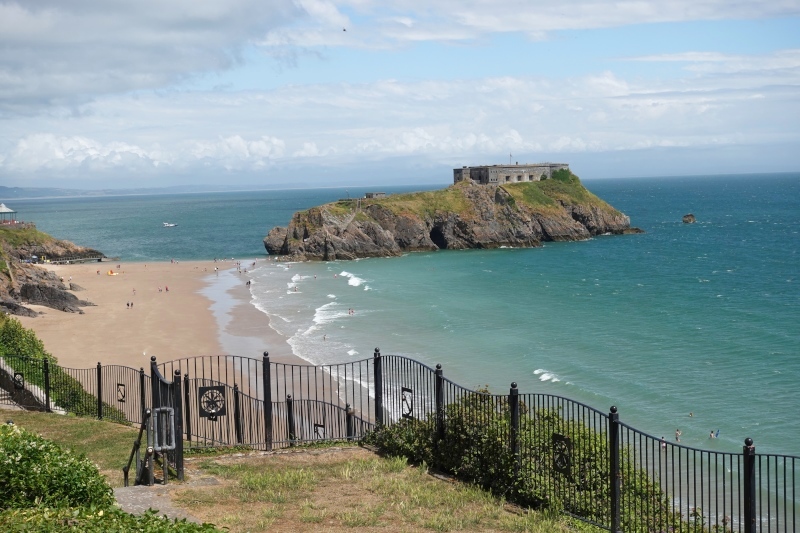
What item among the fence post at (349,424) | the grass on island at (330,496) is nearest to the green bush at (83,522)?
the grass on island at (330,496)

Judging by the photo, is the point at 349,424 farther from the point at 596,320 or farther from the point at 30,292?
the point at 30,292

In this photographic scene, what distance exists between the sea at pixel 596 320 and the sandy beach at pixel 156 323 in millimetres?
1814

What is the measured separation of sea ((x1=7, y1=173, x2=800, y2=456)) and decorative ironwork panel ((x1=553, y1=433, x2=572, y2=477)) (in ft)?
53.0

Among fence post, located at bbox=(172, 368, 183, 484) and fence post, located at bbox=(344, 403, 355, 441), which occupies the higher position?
fence post, located at bbox=(172, 368, 183, 484)

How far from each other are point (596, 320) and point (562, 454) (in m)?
38.4

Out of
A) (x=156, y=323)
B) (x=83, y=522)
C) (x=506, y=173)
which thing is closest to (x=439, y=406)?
(x=83, y=522)

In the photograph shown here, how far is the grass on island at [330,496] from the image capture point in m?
9.93

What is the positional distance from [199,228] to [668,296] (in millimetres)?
112746

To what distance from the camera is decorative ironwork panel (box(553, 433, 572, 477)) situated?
1066 cm

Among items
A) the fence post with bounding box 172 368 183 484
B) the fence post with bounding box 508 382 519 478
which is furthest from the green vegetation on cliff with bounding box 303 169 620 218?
the fence post with bounding box 508 382 519 478

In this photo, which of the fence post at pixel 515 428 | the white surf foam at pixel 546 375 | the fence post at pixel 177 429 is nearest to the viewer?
the fence post at pixel 515 428

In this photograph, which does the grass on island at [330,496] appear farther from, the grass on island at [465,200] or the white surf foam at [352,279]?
the grass on island at [465,200]

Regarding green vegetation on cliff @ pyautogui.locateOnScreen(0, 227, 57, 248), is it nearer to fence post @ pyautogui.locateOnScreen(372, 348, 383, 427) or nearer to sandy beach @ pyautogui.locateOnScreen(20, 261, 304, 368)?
sandy beach @ pyautogui.locateOnScreen(20, 261, 304, 368)

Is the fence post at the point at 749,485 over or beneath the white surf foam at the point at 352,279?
over
